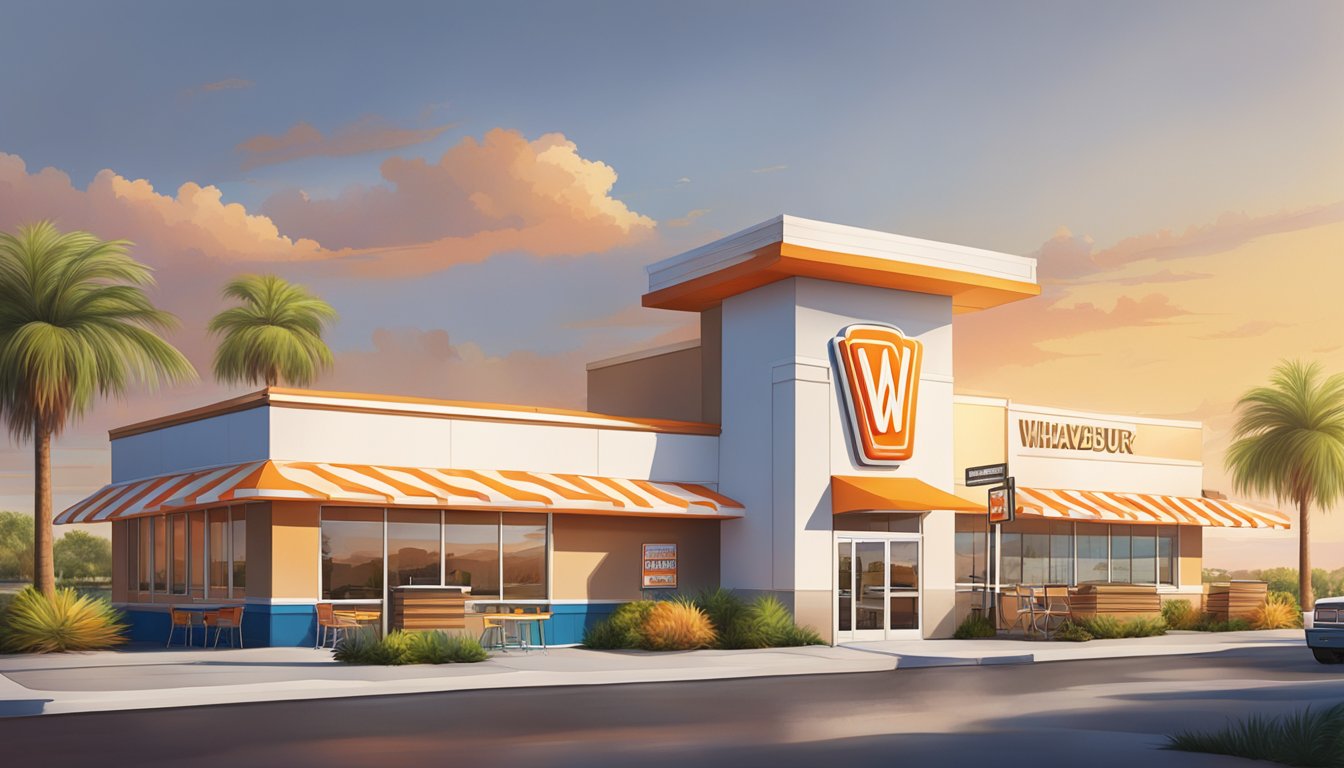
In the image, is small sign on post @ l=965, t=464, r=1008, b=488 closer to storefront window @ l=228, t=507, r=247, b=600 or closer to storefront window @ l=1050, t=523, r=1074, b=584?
storefront window @ l=1050, t=523, r=1074, b=584

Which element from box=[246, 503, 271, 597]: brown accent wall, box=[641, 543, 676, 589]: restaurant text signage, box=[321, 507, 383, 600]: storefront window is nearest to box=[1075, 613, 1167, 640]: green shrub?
box=[641, 543, 676, 589]: restaurant text signage

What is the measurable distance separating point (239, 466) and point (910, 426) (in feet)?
44.2

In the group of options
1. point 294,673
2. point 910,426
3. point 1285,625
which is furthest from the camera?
point 1285,625

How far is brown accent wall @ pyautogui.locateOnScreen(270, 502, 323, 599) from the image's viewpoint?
80.8 feet

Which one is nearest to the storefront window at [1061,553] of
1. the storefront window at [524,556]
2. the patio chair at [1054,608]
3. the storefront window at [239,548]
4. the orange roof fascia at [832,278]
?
the patio chair at [1054,608]

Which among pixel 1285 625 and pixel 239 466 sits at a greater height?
pixel 239 466

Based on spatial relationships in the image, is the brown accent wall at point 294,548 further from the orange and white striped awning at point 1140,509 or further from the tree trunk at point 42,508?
the orange and white striped awning at point 1140,509

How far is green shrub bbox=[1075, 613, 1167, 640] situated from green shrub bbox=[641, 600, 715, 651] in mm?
9230

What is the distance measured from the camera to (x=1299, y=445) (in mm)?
41531

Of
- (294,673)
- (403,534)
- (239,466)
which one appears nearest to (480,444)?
(403,534)

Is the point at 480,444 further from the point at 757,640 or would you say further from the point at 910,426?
the point at 910,426

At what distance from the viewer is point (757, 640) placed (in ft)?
88.5

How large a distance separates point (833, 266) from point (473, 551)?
8.94m

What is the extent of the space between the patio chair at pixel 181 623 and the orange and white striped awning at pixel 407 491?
1933 mm
